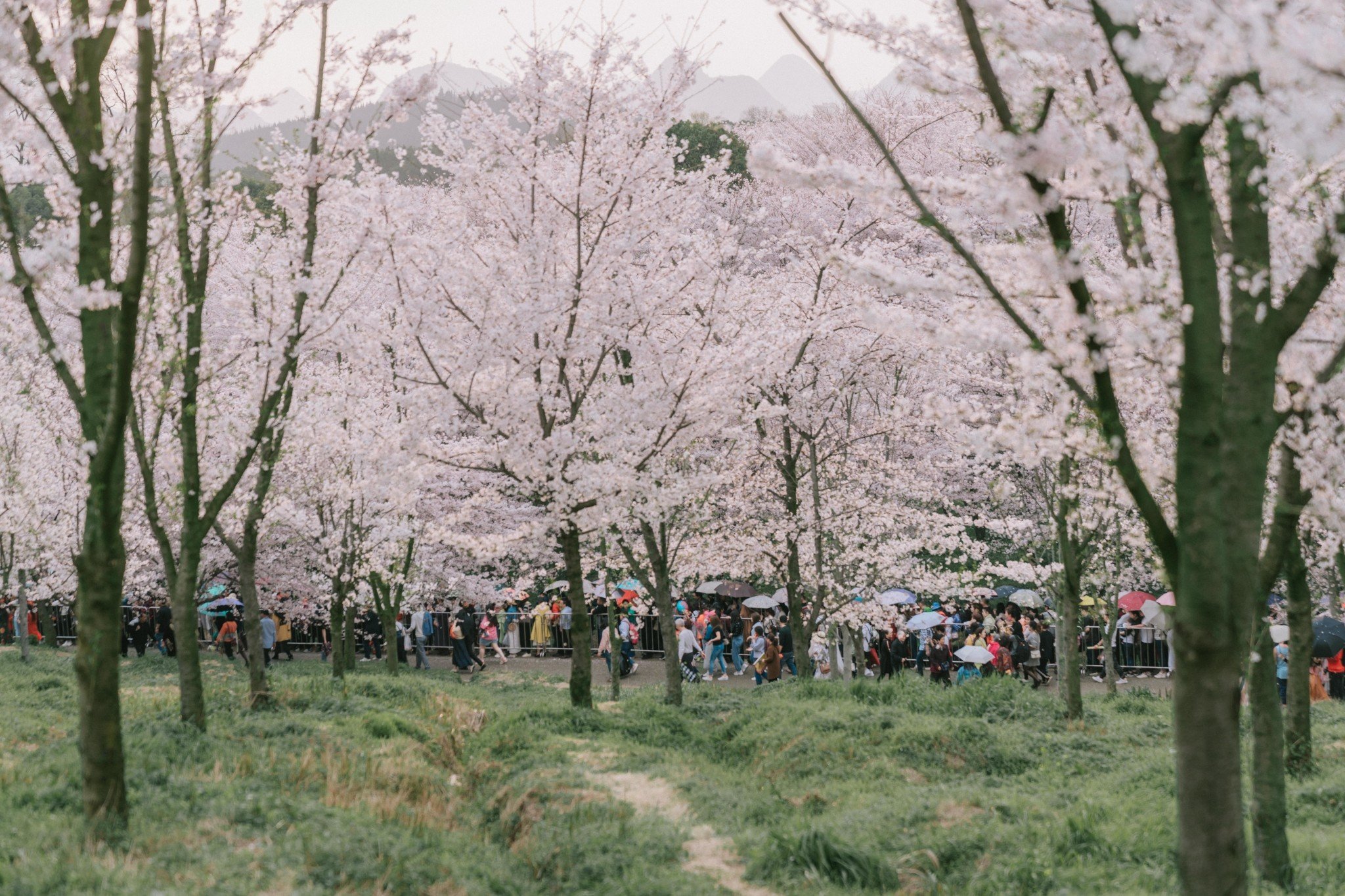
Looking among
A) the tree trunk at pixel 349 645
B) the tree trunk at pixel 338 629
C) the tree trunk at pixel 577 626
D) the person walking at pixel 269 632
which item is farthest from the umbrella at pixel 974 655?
the person walking at pixel 269 632

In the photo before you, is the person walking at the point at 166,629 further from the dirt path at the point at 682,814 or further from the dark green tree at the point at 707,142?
the dark green tree at the point at 707,142

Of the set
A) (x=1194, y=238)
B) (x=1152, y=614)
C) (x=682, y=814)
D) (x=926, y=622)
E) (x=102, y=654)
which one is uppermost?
(x=1194, y=238)

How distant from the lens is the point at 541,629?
26.8m

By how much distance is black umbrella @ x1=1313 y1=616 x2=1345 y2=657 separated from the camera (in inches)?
694

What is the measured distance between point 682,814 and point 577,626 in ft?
17.4

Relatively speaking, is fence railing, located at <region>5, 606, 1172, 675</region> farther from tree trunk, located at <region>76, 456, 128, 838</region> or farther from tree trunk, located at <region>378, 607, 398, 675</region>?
tree trunk, located at <region>76, 456, 128, 838</region>

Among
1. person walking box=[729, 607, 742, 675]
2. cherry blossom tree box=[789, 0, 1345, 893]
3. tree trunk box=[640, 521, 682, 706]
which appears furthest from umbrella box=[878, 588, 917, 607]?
cherry blossom tree box=[789, 0, 1345, 893]

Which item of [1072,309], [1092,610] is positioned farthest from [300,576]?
[1072,309]

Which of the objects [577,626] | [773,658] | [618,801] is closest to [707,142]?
[773,658]

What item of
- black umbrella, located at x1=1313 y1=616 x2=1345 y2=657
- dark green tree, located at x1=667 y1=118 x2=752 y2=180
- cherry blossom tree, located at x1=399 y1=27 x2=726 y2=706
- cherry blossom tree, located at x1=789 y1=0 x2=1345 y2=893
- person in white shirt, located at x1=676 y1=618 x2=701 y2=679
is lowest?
person in white shirt, located at x1=676 y1=618 x2=701 y2=679

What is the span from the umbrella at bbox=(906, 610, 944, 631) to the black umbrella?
6835mm

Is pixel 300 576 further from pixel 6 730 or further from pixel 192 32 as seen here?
pixel 192 32

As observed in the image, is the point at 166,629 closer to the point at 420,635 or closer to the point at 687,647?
the point at 420,635

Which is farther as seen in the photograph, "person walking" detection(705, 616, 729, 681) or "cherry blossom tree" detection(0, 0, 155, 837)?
"person walking" detection(705, 616, 729, 681)
